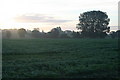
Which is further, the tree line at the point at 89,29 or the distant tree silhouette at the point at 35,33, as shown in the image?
the distant tree silhouette at the point at 35,33

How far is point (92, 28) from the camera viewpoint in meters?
84.4

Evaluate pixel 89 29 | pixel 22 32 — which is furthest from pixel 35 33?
pixel 89 29

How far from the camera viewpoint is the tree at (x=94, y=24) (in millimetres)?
83069

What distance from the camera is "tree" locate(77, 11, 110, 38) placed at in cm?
8307

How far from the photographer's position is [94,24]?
85.7 m

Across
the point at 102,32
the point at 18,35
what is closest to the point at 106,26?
the point at 102,32

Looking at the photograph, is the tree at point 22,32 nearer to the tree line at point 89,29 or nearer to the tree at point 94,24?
the tree line at point 89,29

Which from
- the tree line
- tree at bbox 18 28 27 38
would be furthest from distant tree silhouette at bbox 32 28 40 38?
tree at bbox 18 28 27 38

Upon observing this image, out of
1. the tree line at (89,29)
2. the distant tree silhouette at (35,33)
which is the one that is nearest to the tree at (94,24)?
the tree line at (89,29)

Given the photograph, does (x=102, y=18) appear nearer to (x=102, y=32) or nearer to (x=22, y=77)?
(x=102, y=32)

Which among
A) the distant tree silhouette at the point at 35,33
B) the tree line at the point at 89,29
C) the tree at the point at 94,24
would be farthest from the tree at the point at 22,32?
the tree at the point at 94,24

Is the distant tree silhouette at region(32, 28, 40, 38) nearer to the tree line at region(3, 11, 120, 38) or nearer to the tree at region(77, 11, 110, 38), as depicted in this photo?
the tree line at region(3, 11, 120, 38)

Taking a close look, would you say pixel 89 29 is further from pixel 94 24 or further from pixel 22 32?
pixel 22 32

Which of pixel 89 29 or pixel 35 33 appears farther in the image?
pixel 35 33
